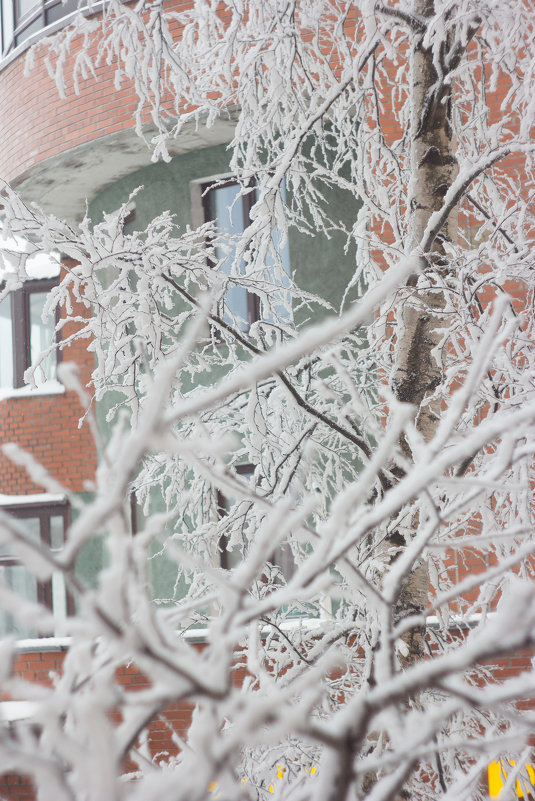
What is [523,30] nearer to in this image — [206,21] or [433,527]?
[206,21]

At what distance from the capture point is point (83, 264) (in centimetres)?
242

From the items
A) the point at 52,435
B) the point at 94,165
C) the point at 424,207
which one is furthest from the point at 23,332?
the point at 424,207

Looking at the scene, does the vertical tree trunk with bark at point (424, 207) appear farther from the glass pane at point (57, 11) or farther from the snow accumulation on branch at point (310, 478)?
the glass pane at point (57, 11)

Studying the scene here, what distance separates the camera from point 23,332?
9.98m

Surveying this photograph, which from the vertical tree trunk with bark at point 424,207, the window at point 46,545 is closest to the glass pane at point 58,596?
the window at point 46,545

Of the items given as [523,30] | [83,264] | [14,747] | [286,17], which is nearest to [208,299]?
[14,747]

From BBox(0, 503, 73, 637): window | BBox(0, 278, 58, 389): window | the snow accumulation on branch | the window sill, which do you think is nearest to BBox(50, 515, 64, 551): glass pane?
BBox(0, 503, 73, 637): window

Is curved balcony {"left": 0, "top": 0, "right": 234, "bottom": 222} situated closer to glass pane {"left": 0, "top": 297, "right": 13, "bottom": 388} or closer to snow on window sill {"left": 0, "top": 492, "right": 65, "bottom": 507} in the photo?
glass pane {"left": 0, "top": 297, "right": 13, "bottom": 388}

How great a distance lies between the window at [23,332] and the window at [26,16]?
2.93m

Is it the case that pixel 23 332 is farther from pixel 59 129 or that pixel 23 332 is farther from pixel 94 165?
pixel 59 129

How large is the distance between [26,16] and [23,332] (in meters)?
3.87

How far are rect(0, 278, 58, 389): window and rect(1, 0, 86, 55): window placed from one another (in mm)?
2932

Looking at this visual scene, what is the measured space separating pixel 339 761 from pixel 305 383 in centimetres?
262

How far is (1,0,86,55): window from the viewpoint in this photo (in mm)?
7707
